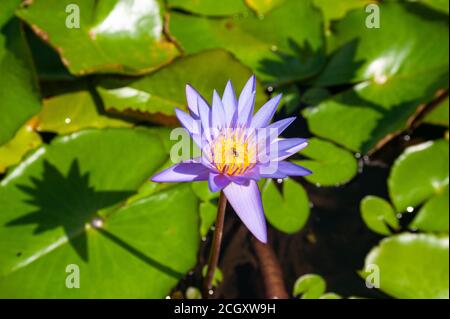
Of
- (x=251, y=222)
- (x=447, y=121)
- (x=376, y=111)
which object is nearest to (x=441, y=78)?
(x=447, y=121)

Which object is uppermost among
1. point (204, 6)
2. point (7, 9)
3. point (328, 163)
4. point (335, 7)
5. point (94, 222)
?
point (335, 7)

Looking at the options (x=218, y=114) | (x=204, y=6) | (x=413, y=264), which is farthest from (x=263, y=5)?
(x=413, y=264)

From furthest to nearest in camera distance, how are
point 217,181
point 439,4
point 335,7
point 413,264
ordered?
point 335,7
point 439,4
point 413,264
point 217,181

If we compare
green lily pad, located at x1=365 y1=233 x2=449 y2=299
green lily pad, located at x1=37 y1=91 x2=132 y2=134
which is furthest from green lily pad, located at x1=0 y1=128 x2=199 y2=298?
green lily pad, located at x1=365 y1=233 x2=449 y2=299

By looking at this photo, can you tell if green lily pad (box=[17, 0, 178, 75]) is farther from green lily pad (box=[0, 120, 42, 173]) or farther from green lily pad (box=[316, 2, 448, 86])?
green lily pad (box=[316, 2, 448, 86])

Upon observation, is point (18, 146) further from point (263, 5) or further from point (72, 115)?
point (263, 5)

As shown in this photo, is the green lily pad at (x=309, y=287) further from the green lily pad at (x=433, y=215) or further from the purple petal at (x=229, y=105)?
the purple petal at (x=229, y=105)
